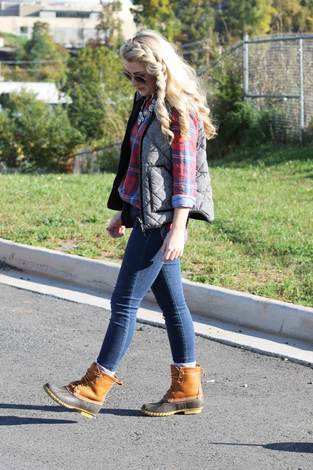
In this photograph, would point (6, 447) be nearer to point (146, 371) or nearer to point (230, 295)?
point (146, 371)

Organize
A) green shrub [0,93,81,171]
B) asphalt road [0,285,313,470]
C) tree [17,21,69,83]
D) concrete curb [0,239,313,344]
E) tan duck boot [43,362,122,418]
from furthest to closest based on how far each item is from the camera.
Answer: tree [17,21,69,83] < green shrub [0,93,81,171] < concrete curb [0,239,313,344] < tan duck boot [43,362,122,418] < asphalt road [0,285,313,470]

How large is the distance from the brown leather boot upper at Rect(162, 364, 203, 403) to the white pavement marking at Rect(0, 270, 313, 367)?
1062 millimetres

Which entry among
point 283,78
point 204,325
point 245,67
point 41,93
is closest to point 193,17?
point 41,93

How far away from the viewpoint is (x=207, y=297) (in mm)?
7297

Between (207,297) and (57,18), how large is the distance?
142 meters

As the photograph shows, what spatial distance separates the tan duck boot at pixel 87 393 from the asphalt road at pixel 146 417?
7 centimetres

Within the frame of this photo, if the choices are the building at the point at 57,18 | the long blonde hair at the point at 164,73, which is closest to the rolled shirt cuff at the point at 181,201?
the long blonde hair at the point at 164,73

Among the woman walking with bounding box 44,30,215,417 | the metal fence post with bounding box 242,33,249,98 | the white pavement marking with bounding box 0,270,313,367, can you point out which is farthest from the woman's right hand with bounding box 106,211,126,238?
the metal fence post with bounding box 242,33,249,98

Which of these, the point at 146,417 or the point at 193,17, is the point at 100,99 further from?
the point at 193,17

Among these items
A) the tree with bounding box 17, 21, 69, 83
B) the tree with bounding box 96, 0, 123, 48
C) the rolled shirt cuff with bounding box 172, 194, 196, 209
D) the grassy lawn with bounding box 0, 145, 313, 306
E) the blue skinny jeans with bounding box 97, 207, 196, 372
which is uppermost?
the tree with bounding box 96, 0, 123, 48

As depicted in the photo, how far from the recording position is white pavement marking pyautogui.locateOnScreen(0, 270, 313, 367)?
641 centimetres

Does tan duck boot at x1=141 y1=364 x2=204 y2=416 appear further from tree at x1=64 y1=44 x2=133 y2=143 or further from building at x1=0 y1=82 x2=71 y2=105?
building at x1=0 y1=82 x2=71 y2=105

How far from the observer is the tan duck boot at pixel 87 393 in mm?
5160

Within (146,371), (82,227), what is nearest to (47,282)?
(82,227)
